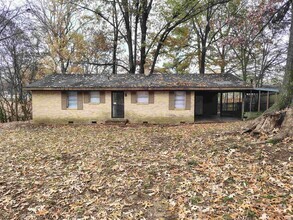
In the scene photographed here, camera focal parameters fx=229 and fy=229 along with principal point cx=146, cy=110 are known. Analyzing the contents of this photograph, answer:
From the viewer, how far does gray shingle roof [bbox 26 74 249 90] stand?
1451 cm

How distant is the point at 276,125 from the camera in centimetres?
638

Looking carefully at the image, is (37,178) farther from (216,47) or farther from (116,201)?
(216,47)

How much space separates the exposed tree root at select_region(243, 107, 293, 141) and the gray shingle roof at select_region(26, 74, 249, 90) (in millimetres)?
7730

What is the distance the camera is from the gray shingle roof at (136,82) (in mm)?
14508

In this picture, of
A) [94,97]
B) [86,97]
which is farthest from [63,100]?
[94,97]

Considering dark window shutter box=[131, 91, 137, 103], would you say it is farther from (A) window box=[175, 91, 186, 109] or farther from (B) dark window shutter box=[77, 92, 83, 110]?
(B) dark window shutter box=[77, 92, 83, 110]

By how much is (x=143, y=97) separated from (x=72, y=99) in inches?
187

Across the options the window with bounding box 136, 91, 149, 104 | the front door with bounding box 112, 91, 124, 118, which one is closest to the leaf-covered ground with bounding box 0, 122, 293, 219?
the window with bounding box 136, 91, 149, 104

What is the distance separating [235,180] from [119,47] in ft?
74.1

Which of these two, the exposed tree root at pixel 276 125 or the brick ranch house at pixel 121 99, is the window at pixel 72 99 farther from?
the exposed tree root at pixel 276 125

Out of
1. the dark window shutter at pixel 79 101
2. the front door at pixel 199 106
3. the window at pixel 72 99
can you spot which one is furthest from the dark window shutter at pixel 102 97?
the front door at pixel 199 106

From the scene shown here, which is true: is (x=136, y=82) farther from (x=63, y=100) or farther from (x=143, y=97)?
(x=63, y=100)

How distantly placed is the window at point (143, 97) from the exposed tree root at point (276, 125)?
8494mm

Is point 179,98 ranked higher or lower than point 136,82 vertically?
lower
